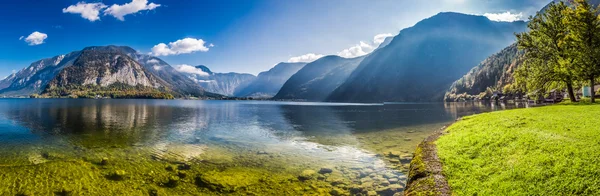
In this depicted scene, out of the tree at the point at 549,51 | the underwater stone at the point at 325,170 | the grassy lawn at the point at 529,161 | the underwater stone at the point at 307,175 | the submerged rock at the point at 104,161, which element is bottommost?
the underwater stone at the point at 325,170

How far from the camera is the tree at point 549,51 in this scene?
38344 millimetres

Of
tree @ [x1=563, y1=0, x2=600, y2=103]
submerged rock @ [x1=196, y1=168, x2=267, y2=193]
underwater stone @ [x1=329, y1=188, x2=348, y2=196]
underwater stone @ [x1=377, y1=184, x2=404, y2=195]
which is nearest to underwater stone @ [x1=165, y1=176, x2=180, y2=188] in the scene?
submerged rock @ [x1=196, y1=168, x2=267, y2=193]

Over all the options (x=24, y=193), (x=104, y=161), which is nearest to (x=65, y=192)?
(x=24, y=193)

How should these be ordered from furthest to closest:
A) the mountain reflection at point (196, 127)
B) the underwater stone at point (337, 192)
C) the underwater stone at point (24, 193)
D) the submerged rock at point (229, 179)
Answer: the mountain reflection at point (196, 127), the submerged rock at point (229, 179), the underwater stone at point (337, 192), the underwater stone at point (24, 193)

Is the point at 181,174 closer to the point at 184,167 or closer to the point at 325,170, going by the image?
the point at 184,167

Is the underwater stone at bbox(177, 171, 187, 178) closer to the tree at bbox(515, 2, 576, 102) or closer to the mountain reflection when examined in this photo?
the mountain reflection

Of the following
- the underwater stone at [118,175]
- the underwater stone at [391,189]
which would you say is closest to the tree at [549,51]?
the underwater stone at [391,189]

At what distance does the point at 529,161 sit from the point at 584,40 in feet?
120

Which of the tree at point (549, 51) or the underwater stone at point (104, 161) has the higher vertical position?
the tree at point (549, 51)

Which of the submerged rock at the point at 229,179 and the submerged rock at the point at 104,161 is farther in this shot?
the submerged rock at the point at 104,161

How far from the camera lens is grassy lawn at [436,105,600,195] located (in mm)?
10070

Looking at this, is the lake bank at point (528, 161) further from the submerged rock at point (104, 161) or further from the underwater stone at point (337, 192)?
A: the submerged rock at point (104, 161)

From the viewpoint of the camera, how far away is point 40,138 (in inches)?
1501

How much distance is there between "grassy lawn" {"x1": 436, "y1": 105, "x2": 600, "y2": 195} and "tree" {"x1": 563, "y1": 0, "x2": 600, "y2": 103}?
2465cm
